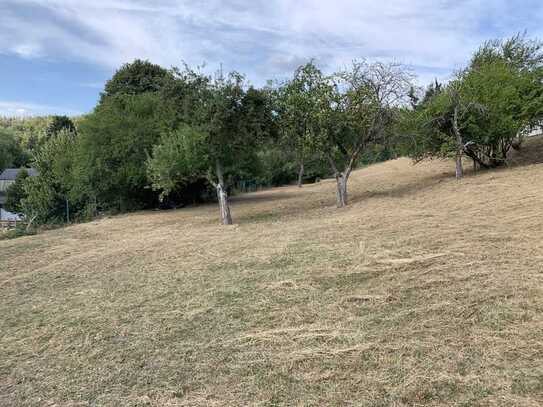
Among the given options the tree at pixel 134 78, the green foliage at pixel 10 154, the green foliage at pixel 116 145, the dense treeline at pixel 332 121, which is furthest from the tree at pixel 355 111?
the green foliage at pixel 10 154

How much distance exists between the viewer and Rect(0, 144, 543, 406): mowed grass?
286 centimetres

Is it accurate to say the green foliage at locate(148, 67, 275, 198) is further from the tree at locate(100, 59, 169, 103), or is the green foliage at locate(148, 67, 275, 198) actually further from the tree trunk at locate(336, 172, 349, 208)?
Result: the tree at locate(100, 59, 169, 103)

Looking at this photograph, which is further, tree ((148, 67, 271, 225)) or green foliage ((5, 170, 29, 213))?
green foliage ((5, 170, 29, 213))

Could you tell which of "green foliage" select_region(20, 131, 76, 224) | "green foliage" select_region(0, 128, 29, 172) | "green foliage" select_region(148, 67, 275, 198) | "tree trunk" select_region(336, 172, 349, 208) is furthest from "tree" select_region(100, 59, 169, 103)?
"green foliage" select_region(0, 128, 29, 172)

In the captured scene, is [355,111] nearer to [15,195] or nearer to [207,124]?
[207,124]

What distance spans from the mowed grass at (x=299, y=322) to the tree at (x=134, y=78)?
68.0ft

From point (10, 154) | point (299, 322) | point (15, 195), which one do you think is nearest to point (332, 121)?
point (299, 322)

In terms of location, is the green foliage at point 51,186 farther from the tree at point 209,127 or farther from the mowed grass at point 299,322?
the mowed grass at point 299,322

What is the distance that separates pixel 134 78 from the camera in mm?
27141

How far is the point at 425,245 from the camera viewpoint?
19.5 feet

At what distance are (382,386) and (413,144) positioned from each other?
12.2 meters

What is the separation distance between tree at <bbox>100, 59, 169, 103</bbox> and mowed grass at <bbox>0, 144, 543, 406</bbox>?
68.0 feet

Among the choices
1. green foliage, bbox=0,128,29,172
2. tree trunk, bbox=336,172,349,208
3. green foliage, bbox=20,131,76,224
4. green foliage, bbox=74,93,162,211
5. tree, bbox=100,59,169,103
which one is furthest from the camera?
green foliage, bbox=0,128,29,172

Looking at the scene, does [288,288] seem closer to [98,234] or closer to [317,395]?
[317,395]
